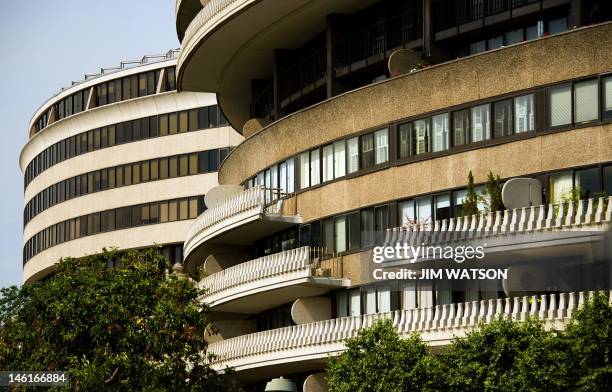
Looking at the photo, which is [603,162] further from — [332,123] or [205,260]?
Result: [205,260]

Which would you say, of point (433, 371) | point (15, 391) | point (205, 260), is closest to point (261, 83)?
point (205, 260)

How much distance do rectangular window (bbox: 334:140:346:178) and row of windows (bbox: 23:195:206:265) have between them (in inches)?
1425

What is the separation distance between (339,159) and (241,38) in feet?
35.1

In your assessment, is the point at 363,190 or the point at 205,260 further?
the point at 205,260

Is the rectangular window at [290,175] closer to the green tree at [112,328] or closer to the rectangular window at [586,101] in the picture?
the green tree at [112,328]

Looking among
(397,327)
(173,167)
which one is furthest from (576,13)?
(173,167)

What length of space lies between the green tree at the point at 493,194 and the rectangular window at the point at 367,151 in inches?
263

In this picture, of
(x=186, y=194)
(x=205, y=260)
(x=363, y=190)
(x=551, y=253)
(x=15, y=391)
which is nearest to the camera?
(x=551, y=253)

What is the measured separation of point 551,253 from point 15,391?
1932 cm

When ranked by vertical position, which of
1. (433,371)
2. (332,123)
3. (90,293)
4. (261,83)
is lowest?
(433,371)

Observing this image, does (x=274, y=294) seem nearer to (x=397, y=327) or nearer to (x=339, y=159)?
(x=339, y=159)

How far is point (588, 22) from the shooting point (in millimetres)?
49031

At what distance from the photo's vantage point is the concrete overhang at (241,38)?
2304 inches

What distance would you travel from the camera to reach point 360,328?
48438 millimetres
